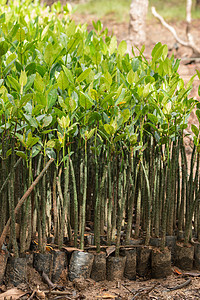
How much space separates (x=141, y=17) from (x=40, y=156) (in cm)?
637

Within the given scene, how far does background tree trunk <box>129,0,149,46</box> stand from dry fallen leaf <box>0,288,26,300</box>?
643cm

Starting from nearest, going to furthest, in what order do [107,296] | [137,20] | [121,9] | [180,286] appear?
[107,296] < [180,286] < [137,20] < [121,9]

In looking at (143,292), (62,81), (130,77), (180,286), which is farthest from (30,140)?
(180,286)

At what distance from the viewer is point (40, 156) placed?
1914mm

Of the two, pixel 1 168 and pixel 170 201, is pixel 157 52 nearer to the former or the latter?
pixel 170 201

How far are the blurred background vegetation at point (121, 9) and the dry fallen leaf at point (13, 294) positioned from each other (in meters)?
10.5

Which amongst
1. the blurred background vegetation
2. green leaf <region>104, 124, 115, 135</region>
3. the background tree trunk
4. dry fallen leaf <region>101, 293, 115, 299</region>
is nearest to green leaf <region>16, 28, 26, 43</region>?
green leaf <region>104, 124, 115, 135</region>

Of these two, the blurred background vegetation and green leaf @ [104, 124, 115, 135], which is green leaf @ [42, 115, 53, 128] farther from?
the blurred background vegetation

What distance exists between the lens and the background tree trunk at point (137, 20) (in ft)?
24.6

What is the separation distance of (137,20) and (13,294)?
22.1 ft

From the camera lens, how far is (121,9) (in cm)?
1231

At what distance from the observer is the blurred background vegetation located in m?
11.7

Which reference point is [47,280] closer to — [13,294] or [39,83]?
[13,294]

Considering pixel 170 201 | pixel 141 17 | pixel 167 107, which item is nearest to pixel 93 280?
pixel 170 201
